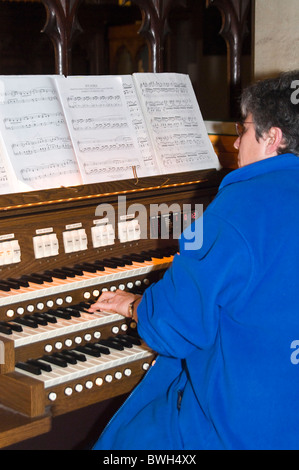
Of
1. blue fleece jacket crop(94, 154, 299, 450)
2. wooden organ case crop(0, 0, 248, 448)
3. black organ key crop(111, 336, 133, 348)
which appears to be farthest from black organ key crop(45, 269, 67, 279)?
blue fleece jacket crop(94, 154, 299, 450)

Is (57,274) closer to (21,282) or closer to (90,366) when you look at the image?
(21,282)

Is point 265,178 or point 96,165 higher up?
point 265,178

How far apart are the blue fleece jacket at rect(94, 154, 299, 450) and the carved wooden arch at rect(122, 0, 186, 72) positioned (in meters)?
1.98

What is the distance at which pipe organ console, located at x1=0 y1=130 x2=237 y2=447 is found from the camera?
2393 millimetres

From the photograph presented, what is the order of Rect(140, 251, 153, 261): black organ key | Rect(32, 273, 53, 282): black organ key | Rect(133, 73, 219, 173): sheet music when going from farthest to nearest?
Rect(133, 73, 219, 173): sheet music < Rect(140, 251, 153, 261): black organ key < Rect(32, 273, 53, 282): black organ key

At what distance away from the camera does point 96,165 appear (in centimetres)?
300

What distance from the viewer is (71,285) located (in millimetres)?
2729

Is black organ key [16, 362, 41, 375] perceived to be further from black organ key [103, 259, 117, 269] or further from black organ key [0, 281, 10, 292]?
black organ key [103, 259, 117, 269]

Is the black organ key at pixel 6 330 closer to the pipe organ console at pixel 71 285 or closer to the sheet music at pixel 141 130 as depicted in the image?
the pipe organ console at pixel 71 285

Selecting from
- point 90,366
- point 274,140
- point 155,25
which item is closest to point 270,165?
point 274,140

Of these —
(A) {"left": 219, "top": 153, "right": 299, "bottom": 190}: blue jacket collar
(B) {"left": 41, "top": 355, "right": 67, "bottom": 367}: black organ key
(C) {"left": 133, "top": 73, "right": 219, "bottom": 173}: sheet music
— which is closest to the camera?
(A) {"left": 219, "top": 153, "right": 299, "bottom": 190}: blue jacket collar
